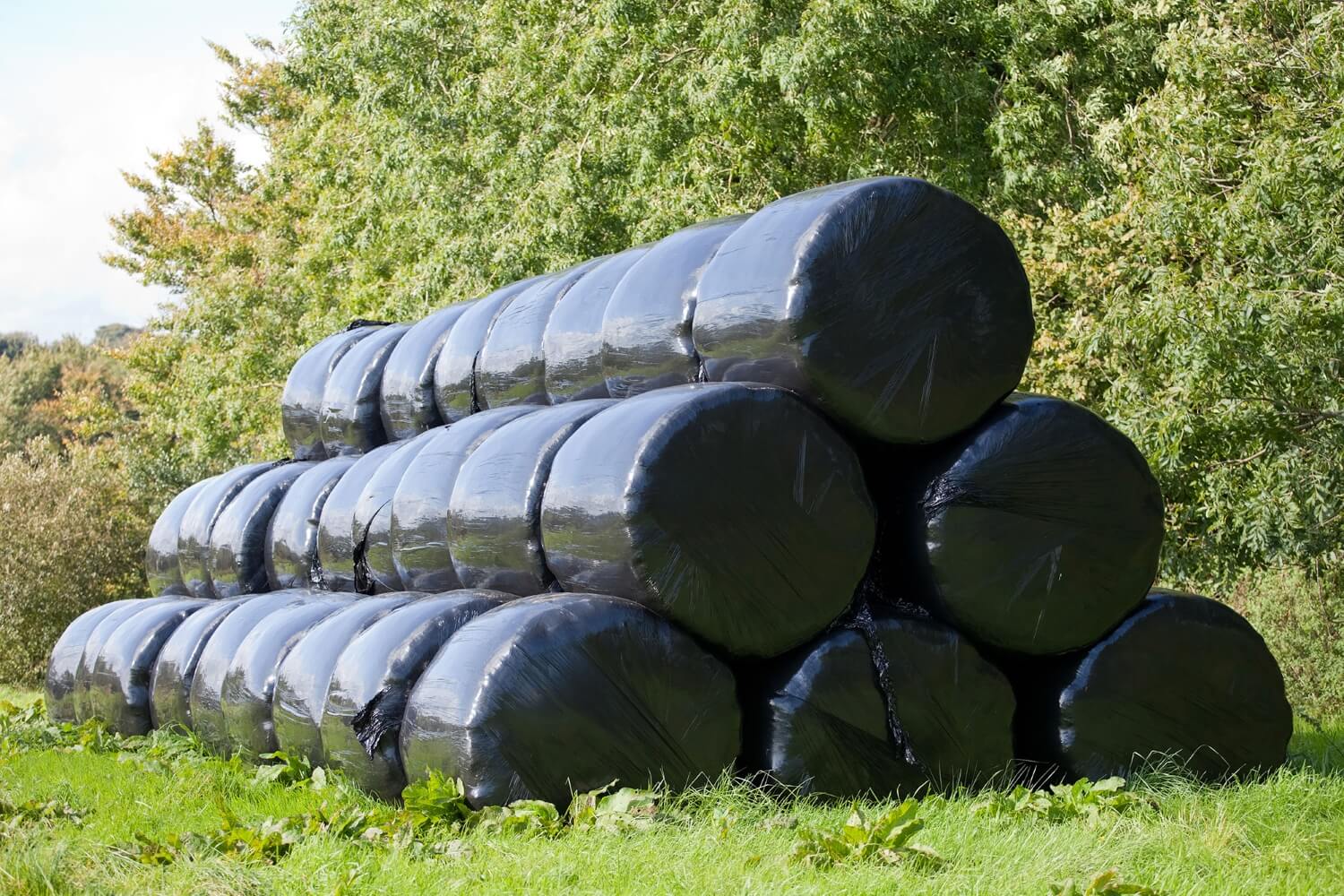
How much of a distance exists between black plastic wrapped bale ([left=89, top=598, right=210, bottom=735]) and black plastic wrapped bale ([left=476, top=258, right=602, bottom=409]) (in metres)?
2.57

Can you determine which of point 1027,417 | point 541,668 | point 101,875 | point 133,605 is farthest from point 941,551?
point 133,605

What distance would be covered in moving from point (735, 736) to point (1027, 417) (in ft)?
5.50

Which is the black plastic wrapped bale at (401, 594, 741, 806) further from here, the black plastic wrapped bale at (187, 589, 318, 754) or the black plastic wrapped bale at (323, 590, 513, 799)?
the black plastic wrapped bale at (187, 589, 318, 754)

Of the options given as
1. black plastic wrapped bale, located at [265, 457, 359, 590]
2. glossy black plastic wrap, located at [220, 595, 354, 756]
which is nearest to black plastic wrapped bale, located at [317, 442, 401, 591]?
black plastic wrapped bale, located at [265, 457, 359, 590]

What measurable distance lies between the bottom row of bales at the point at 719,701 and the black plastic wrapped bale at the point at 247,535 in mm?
2339

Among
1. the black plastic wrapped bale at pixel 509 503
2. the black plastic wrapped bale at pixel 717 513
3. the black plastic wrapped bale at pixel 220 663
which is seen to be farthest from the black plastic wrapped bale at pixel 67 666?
the black plastic wrapped bale at pixel 717 513

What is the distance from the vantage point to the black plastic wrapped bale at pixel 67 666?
9.48m

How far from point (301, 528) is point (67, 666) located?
271 cm

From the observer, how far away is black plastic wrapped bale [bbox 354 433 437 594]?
6.64 m

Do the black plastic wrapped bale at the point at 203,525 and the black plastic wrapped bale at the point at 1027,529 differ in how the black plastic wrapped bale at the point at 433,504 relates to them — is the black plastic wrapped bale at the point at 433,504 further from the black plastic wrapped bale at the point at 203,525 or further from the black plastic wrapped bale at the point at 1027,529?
the black plastic wrapped bale at the point at 203,525

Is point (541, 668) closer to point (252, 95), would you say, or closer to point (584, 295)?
point (584, 295)

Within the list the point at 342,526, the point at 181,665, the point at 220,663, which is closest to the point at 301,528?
the point at 342,526

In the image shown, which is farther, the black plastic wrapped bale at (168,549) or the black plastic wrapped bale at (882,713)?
the black plastic wrapped bale at (168,549)

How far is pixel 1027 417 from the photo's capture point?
17.9 ft
